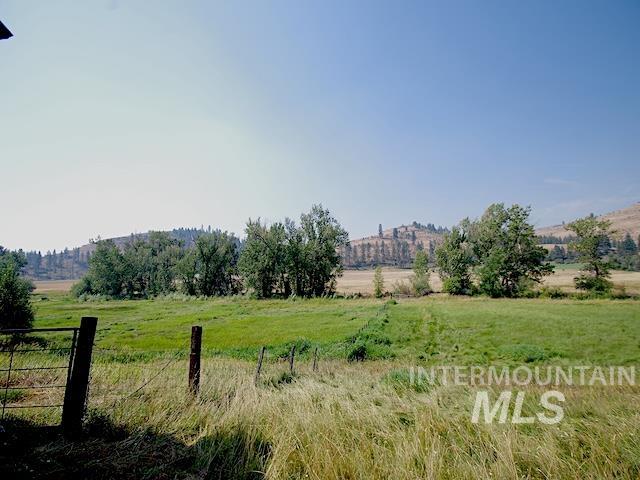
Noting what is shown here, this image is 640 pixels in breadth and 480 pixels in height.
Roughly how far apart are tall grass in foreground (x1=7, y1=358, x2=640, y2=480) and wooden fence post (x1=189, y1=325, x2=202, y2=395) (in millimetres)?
351

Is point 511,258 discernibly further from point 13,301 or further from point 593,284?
point 13,301

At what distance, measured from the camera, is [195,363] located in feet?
23.0

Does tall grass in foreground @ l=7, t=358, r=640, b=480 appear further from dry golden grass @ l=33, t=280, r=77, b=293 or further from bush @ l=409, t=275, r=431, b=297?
dry golden grass @ l=33, t=280, r=77, b=293

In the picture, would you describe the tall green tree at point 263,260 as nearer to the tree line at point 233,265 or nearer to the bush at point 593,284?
the tree line at point 233,265

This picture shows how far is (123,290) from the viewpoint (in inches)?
3238

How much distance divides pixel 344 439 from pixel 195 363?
13.3ft

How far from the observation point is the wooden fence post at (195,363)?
6668 mm

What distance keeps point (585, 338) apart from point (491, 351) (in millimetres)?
8142

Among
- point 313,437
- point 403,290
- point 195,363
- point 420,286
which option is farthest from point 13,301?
point 420,286

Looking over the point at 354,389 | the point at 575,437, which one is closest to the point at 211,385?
the point at 354,389

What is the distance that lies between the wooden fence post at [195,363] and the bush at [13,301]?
98.8 ft

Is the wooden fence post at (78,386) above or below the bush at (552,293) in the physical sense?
above

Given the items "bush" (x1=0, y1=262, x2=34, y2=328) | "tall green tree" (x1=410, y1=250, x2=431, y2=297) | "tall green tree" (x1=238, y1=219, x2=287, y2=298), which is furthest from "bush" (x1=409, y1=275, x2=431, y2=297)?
"bush" (x1=0, y1=262, x2=34, y2=328)

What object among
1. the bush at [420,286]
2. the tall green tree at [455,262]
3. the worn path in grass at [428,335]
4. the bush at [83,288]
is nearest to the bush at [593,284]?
the tall green tree at [455,262]
